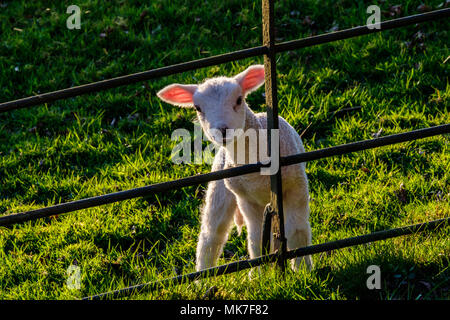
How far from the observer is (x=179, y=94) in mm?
3629

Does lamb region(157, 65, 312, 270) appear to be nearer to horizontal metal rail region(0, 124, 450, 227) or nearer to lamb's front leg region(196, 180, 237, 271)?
lamb's front leg region(196, 180, 237, 271)

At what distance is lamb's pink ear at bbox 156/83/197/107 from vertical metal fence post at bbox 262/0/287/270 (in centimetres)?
86

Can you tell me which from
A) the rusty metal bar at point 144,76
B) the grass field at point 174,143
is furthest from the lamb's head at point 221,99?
the grass field at point 174,143

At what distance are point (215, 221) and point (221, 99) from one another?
2.90 feet

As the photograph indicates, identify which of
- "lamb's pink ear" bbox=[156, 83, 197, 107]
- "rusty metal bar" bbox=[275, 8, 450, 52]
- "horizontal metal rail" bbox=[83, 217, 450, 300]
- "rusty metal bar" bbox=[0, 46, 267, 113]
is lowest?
"horizontal metal rail" bbox=[83, 217, 450, 300]

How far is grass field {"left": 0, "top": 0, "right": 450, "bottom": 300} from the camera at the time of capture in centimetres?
314

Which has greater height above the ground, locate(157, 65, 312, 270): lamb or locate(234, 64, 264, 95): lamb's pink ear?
locate(234, 64, 264, 95): lamb's pink ear

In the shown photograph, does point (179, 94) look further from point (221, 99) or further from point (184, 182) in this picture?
point (184, 182)

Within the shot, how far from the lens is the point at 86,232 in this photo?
446 centimetres

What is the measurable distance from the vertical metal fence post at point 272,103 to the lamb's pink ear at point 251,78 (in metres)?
0.64

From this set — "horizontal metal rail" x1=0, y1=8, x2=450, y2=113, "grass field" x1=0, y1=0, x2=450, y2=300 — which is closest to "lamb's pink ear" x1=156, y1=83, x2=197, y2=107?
"horizontal metal rail" x1=0, y1=8, x2=450, y2=113

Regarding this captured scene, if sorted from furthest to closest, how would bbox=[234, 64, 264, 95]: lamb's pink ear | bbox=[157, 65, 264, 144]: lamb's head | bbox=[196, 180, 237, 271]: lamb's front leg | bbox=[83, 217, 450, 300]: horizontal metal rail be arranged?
bbox=[196, 180, 237, 271]: lamb's front leg → bbox=[234, 64, 264, 95]: lamb's pink ear → bbox=[157, 65, 264, 144]: lamb's head → bbox=[83, 217, 450, 300]: horizontal metal rail
